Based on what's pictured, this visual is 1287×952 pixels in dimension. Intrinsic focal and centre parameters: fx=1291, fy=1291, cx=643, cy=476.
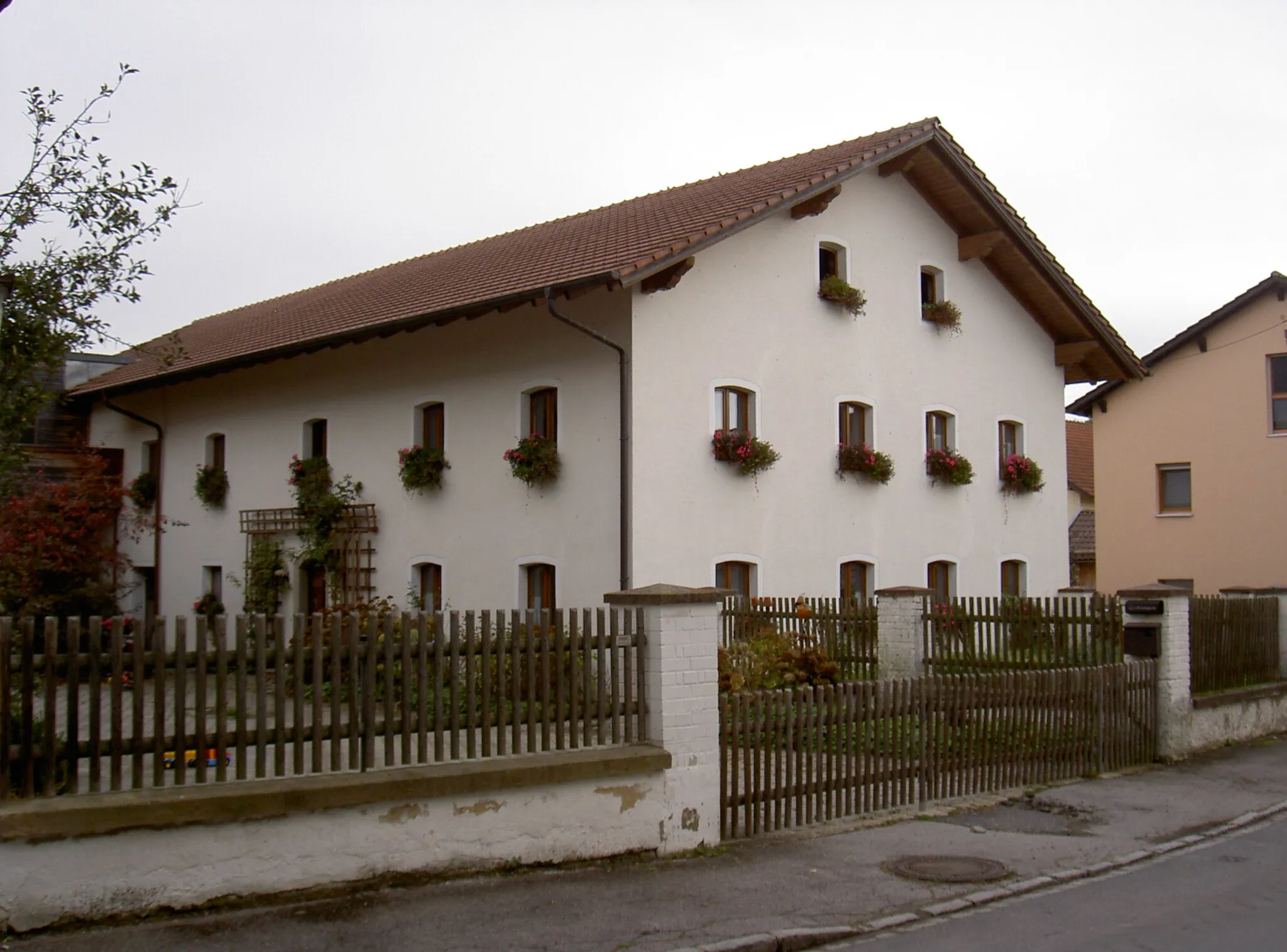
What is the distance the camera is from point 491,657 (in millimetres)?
7535

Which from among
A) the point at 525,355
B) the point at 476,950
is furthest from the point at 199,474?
the point at 476,950

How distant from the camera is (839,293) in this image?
19531 millimetres

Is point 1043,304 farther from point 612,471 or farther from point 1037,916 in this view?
point 1037,916

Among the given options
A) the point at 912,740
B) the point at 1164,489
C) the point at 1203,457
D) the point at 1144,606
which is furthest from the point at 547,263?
the point at 1164,489

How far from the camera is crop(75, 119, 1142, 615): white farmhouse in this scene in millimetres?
16969

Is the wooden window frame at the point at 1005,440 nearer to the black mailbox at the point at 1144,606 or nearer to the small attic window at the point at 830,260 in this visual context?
the small attic window at the point at 830,260

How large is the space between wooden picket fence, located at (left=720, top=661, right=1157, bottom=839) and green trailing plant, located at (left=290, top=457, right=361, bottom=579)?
41.2ft

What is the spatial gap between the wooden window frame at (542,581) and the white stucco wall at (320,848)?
9.76 m

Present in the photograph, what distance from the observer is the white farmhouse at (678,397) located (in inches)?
668

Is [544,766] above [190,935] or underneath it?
above

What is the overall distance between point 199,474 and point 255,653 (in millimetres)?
18703

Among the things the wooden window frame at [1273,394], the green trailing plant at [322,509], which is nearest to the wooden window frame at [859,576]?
the green trailing plant at [322,509]

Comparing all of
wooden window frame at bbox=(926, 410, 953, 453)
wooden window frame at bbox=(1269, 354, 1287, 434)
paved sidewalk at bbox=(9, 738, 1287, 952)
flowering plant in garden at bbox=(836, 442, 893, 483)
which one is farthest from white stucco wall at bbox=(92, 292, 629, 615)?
wooden window frame at bbox=(1269, 354, 1287, 434)

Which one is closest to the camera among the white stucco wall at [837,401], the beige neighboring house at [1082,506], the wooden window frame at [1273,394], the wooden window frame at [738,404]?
the white stucco wall at [837,401]
